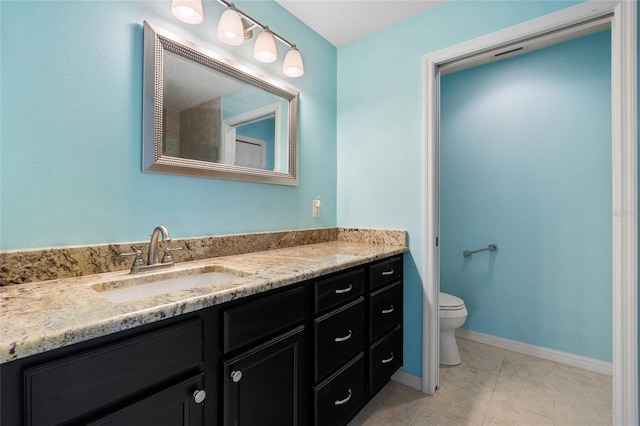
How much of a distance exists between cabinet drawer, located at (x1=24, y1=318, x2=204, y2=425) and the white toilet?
6.10 ft

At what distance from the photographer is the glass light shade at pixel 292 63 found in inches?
69.8

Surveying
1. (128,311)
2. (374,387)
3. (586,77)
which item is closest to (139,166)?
(128,311)

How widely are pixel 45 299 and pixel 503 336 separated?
295 cm

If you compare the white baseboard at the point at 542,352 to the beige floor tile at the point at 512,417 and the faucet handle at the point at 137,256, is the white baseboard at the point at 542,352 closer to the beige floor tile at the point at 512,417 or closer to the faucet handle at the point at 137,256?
the beige floor tile at the point at 512,417

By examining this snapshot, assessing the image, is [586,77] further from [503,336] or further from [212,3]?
[212,3]

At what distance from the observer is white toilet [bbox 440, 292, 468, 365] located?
83.3 inches

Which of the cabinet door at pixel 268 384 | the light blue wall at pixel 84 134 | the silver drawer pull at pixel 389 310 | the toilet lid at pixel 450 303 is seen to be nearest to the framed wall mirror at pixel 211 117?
the light blue wall at pixel 84 134

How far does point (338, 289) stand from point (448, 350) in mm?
1383

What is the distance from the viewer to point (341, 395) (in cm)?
135

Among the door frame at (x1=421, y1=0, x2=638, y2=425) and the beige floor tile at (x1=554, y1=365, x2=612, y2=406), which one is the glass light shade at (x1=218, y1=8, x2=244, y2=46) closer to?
the door frame at (x1=421, y1=0, x2=638, y2=425)

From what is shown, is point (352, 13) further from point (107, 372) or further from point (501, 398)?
point (501, 398)

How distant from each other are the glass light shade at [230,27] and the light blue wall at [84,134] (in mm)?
78

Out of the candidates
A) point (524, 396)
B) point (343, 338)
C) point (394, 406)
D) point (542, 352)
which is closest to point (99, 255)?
point (343, 338)

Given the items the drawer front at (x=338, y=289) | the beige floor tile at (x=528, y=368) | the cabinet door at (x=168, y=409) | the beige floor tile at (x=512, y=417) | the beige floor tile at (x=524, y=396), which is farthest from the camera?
the beige floor tile at (x=528, y=368)
